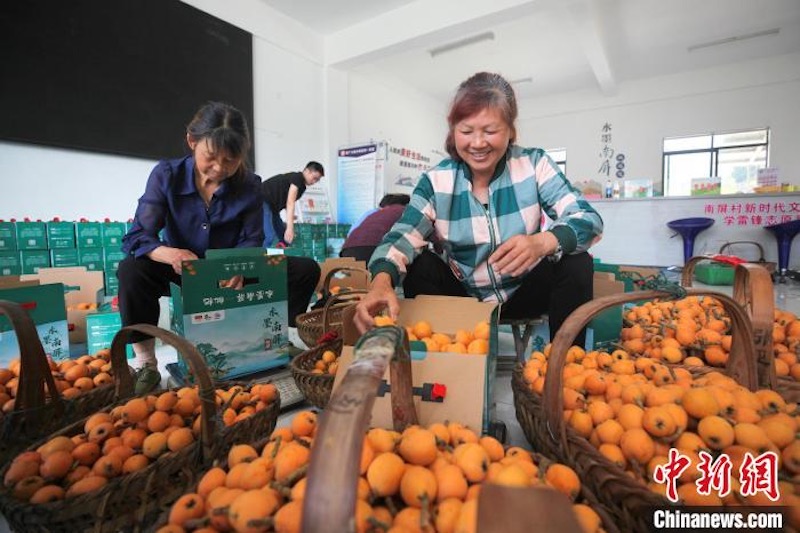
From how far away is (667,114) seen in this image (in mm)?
7164

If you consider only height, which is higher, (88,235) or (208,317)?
(88,235)

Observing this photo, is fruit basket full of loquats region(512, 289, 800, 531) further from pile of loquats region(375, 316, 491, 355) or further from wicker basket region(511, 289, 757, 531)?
pile of loquats region(375, 316, 491, 355)

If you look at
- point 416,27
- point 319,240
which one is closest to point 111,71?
point 319,240

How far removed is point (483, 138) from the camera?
3.85 ft

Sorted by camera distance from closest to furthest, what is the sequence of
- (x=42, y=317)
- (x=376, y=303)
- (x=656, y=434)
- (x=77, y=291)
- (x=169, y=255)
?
(x=656, y=434), (x=376, y=303), (x=42, y=317), (x=169, y=255), (x=77, y=291)

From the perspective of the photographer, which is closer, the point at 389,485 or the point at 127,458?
the point at 389,485

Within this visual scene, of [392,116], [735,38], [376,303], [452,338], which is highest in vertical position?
[735,38]

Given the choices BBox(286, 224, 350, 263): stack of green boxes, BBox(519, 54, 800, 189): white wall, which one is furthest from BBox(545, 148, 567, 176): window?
BBox(286, 224, 350, 263): stack of green boxes

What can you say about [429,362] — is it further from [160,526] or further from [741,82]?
[741,82]

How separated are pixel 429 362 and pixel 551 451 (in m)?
0.24

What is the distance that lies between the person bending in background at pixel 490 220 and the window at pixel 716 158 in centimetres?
737

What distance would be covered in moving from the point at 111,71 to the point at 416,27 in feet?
9.53

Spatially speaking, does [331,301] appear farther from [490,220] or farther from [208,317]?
[490,220]

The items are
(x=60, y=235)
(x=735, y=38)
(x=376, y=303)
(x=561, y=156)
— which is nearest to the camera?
(x=376, y=303)
